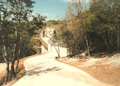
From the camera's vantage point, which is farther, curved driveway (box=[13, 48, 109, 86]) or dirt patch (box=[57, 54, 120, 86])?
dirt patch (box=[57, 54, 120, 86])

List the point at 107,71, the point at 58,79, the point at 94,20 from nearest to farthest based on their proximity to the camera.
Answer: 1. the point at 58,79
2. the point at 107,71
3. the point at 94,20

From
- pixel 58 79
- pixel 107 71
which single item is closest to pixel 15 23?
pixel 58 79

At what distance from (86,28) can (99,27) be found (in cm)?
235

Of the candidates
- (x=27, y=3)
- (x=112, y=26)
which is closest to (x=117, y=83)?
(x=112, y=26)

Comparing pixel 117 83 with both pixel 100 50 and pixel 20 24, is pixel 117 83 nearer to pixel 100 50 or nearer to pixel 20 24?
pixel 20 24

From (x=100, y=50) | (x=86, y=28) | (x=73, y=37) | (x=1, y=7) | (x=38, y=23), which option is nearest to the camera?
(x=1, y=7)

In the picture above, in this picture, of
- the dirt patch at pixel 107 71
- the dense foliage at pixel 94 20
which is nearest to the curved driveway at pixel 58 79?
the dirt patch at pixel 107 71

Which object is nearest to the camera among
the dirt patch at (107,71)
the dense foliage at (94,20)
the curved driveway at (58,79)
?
the curved driveway at (58,79)

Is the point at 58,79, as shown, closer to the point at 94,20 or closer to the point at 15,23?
the point at 15,23

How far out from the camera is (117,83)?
7.40 meters

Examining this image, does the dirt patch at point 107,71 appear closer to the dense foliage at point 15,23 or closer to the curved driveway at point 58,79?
the curved driveway at point 58,79

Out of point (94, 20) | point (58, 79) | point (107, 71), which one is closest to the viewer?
point (58, 79)

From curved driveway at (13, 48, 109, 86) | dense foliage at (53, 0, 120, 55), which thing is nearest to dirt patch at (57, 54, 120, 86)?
curved driveway at (13, 48, 109, 86)

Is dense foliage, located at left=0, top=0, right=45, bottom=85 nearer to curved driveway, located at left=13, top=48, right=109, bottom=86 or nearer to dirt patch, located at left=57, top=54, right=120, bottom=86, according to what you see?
curved driveway, located at left=13, top=48, right=109, bottom=86
